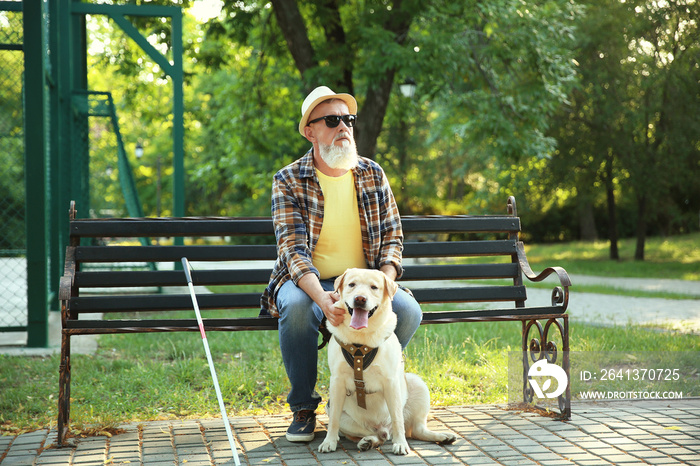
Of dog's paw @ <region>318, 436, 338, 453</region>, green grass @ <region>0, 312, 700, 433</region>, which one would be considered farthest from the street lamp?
dog's paw @ <region>318, 436, 338, 453</region>

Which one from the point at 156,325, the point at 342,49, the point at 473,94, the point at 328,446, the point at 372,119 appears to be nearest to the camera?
the point at 328,446

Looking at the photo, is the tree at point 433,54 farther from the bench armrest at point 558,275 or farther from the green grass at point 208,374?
the bench armrest at point 558,275

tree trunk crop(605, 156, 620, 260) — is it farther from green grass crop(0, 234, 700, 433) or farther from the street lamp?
green grass crop(0, 234, 700, 433)

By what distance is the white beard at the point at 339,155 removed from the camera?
13.3 feet

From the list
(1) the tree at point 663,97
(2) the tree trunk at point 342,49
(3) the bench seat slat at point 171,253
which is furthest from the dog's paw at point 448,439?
(1) the tree at point 663,97

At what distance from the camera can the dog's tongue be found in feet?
11.4

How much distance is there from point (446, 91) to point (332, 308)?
31.5ft

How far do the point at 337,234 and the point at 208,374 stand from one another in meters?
2.00

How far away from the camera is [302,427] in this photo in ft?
12.7

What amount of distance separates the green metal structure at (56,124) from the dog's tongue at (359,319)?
400 centimetres

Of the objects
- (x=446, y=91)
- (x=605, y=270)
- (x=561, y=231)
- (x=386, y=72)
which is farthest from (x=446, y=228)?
(x=561, y=231)

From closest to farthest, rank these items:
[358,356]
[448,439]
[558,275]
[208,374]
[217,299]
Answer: [358,356], [448,439], [558,275], [217,299], [208,374]

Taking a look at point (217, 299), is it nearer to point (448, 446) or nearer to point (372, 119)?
point (448, 446)

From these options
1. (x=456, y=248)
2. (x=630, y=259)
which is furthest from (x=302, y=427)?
(x=630, y=259)
